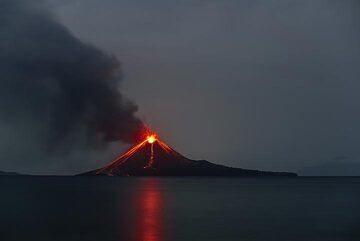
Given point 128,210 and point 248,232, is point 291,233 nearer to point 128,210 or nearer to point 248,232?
point 248,232

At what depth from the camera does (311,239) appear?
151 ft

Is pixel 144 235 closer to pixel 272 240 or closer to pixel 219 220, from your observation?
pixel 272 240

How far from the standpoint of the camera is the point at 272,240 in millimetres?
44969

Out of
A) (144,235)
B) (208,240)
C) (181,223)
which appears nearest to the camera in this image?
(208,240)

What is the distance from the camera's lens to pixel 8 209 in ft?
239

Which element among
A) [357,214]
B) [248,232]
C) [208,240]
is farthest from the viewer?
[357,214]

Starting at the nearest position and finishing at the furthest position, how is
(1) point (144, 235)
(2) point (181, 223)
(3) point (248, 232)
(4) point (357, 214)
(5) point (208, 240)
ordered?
(5) point (208, 240) < (1) point (144, 235) < (3) point (248, 232) < (2) point (181, 223) < (4) point (357, 214)

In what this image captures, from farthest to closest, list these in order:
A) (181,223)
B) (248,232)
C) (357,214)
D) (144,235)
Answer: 1. (357,214)
2. (181,223)
3. (248,232)
4. (144,235)

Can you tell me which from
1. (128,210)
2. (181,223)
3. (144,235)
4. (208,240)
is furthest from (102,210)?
(208,240)

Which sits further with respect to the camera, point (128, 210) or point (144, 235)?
point (128, 210)

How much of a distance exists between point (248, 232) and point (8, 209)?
36.2 metres

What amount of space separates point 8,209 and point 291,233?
1561 inches

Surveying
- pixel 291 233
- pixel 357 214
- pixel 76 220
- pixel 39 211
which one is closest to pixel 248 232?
pixel 291 233

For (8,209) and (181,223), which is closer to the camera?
(181,223)
